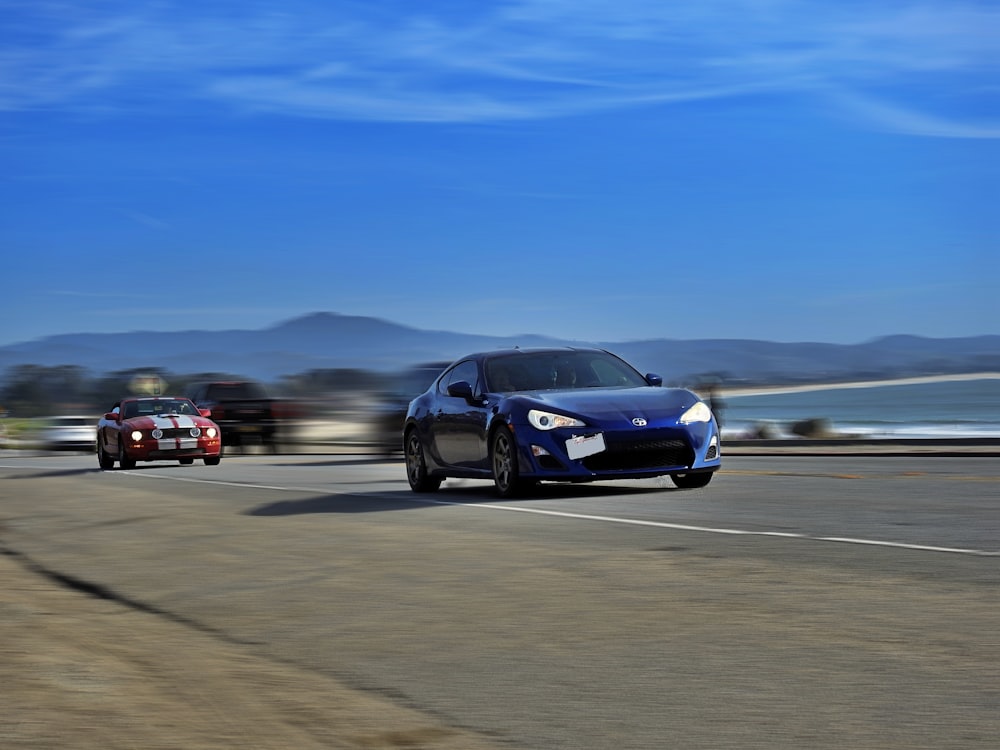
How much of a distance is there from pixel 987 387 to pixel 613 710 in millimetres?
174949

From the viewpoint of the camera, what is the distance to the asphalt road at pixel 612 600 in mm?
5328

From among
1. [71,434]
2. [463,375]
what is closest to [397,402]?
[463,375]

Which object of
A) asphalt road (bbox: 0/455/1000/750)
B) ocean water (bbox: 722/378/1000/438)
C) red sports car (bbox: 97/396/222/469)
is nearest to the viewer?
asphalt road (bbox: 0/455/1000/750)

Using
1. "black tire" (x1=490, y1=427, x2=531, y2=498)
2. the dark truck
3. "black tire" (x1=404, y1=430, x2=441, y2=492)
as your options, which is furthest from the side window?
the dark truck

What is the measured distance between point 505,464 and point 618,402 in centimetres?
126

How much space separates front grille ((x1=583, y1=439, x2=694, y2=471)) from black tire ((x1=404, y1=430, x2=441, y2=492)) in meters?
3.07

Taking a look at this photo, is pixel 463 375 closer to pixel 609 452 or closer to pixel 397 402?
pixel 609 452

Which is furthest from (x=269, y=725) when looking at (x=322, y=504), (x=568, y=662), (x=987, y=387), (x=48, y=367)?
(x=987, y=387)

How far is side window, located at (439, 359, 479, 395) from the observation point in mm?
16781

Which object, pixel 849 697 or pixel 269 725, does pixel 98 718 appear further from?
pixel 849 697

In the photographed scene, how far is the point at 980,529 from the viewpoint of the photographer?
10.9 m

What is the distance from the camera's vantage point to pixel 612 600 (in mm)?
7930

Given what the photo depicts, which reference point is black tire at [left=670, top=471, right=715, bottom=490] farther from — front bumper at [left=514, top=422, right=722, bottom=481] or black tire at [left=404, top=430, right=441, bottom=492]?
black tire at [left=404, top=430, right=441, bottom=492]

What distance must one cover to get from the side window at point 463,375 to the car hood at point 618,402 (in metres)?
1.14
